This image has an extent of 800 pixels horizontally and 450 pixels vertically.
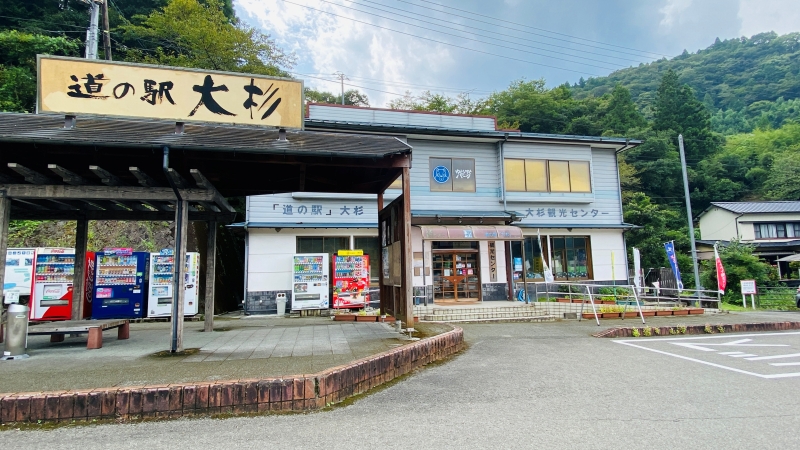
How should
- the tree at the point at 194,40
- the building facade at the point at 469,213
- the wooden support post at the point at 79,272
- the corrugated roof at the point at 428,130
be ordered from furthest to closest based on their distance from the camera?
the tree at the point at 194,40
the corrugated roof at the point at 428,130
the building facade at the point at 469,213
the wooden support post at the point at 79,272

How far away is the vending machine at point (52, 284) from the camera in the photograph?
1070 centimetres

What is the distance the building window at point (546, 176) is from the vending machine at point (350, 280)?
678 centimetres

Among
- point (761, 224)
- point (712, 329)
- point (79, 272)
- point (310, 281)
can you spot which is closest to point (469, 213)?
point (310, 281)

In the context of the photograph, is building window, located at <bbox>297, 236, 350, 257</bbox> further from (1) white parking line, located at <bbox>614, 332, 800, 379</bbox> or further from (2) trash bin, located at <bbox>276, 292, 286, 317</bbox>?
(1) white parking line, located at <bbox>614, 332, 800, 379</bbox>

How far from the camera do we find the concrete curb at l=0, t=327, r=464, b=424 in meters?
3.79

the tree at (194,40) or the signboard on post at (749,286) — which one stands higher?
the tree at (194,40)

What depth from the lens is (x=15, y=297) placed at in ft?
34.0

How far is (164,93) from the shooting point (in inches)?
255

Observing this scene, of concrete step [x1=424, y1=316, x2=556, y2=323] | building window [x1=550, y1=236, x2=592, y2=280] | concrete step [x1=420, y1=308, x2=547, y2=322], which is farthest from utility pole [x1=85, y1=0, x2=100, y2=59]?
building window [x1=550, y1=236, x2=592, y2=280]

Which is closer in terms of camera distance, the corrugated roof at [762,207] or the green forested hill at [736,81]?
the corrugated roof at [762,207]

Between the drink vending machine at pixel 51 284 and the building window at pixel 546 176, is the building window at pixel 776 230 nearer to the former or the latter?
the building window at pixel 546 176

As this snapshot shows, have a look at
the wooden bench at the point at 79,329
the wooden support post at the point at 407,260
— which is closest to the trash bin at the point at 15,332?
the wooden bench at the point at 79,329

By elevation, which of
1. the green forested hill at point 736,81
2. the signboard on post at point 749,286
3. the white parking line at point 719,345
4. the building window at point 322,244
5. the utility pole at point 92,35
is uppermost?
the green forested hill at point 736,81

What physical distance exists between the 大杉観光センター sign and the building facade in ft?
24.1
